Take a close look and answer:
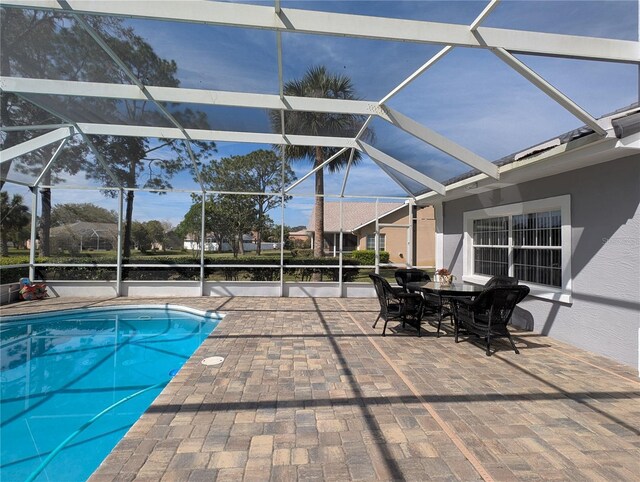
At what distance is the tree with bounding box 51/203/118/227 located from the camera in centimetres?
1000

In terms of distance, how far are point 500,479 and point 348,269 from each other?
862 centimetres

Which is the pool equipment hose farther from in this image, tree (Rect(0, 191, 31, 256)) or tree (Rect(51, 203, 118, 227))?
tree (Rect(0, 191, 31, 256))

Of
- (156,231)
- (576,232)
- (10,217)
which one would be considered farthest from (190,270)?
(576,232)

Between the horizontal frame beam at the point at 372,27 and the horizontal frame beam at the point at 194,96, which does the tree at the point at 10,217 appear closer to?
the horizontal frame beam at the point at 194,96

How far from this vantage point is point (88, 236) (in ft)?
33.9

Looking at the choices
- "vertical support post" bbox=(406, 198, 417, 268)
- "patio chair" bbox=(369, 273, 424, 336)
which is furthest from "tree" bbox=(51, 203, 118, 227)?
"vertical support post" bbox=(406, 198, 417, 268)

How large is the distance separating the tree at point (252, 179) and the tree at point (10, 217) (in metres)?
4.86

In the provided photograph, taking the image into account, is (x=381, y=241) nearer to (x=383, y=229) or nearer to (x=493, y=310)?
(x=383, y=229)

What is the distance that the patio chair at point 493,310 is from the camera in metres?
5.04

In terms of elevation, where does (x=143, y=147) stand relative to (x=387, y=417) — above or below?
above

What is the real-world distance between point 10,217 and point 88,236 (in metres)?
1.82

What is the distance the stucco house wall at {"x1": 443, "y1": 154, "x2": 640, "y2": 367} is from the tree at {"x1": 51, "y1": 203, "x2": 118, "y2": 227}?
36.6ft

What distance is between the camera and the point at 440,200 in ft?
31.8

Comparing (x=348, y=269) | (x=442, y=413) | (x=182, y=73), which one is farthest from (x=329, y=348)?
(x=348, y=269)
